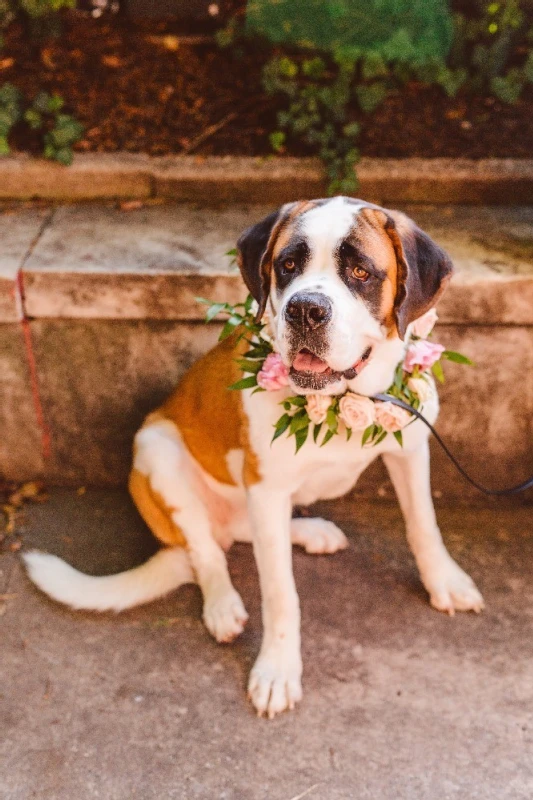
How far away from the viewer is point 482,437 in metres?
3.17

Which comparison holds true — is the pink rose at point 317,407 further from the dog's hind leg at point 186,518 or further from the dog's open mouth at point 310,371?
the dog's hind leg at point 186,518

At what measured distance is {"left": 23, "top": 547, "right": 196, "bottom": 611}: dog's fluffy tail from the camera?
2727 millimetres

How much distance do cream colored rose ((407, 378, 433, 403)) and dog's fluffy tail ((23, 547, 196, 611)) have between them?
101cm

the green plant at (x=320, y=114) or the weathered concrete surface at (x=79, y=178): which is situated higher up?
the green plant at (x=320, y=114)

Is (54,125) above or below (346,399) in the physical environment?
above

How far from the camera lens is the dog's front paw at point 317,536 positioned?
3049 mm

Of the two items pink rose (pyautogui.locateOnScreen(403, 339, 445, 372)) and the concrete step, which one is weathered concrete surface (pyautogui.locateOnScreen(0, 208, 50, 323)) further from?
pink rose (pyautogui.locateOnScreen(403, 339, 445, 372))

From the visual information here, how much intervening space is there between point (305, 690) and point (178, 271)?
1.48 meters

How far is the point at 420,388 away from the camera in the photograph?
2.33m

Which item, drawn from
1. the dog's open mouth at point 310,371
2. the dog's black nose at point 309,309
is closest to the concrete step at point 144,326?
the dog's open mouth at point 310,371

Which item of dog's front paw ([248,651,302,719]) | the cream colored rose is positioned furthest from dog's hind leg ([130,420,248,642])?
the cream colored rose

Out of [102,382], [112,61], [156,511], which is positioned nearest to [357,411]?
[156,511]

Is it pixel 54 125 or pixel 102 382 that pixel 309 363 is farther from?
pixel 54 125

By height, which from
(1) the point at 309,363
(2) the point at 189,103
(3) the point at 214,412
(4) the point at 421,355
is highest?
(2) the point at 189,103
